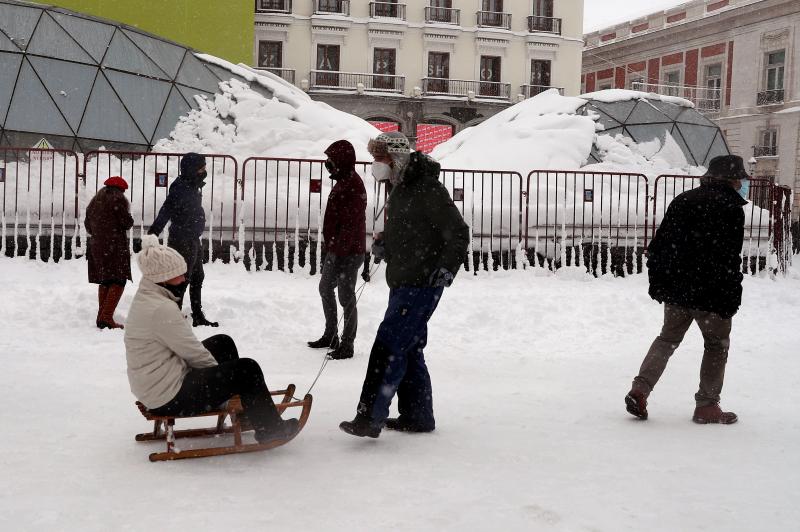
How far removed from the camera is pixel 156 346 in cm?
381

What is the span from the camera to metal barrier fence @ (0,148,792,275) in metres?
10.5

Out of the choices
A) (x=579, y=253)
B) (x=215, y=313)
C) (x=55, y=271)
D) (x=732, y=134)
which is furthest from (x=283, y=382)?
(x=732, y=134)

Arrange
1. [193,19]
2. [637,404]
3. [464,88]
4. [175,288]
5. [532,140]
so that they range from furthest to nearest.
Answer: [464,88] → [193,19] → [532,140] → [637,404] → [175,288]

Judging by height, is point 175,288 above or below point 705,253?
below

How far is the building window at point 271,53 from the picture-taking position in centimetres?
3422

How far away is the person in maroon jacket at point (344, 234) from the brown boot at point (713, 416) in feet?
9.57

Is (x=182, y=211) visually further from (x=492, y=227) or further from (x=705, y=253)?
(x=492, y=227)

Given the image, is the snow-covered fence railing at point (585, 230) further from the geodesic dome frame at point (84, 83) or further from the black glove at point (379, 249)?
the geodesic dome frame at point (84, 83)

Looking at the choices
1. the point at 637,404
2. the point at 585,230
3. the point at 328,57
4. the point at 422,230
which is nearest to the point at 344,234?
the point at 422,230

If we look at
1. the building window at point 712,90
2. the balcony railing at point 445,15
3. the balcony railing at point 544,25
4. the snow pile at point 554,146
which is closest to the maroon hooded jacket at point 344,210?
the snow pile at point 554,146

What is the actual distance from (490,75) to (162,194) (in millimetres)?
27015

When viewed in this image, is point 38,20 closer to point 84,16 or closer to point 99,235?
point 84,16

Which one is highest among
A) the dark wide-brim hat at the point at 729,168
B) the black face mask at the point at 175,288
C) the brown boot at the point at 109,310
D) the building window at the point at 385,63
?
the building window at the point at 385,63

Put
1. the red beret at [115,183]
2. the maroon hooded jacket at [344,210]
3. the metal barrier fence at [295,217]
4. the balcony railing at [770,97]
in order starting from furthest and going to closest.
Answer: the balcony railing at [770,97] < the metal barrier fence at [295,217] < the red beret at [115,183] < the maroon hooded jacket at [344,210]
